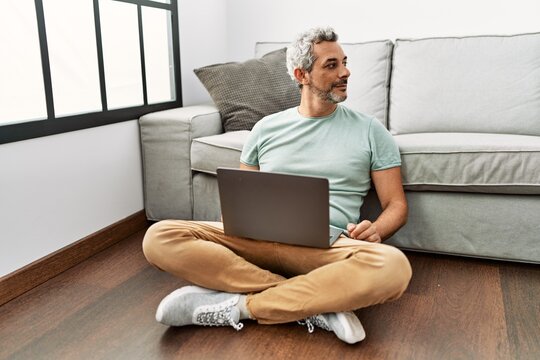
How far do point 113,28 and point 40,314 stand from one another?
4.31ft

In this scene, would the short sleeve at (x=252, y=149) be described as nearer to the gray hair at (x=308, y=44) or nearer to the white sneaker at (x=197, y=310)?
the gray hair at (x=308, y=44)

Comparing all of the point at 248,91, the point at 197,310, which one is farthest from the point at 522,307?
the point at 248,91

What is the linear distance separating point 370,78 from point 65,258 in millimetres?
1621

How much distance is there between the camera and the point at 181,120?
88.9 inches

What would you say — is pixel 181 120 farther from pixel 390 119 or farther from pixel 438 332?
pixel 438 332

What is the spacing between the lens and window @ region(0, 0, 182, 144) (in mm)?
1749

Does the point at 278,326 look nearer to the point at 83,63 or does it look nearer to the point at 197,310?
the point at 197,310

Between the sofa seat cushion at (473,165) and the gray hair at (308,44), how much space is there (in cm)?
52

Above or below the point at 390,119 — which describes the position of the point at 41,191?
below

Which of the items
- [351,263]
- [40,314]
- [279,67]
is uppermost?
[279,67]

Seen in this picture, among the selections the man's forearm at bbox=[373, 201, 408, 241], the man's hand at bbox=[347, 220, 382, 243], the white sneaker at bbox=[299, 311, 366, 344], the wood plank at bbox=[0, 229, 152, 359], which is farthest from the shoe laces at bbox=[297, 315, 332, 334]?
the wood plank at bbox=[0, 229, 152, 359]

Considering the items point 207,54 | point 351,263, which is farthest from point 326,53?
point 207,54

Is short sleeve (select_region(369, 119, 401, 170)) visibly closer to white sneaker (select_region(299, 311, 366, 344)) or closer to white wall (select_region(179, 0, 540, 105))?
white sneaker (select_region(299, 311, 366, 344))

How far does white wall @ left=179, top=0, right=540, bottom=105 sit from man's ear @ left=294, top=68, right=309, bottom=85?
1.24 m
